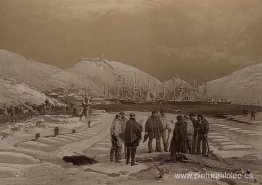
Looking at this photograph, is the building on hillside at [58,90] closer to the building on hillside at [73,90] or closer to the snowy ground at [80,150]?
the building on hillside at [73,90]

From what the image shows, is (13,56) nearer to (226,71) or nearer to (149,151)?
(149,151)

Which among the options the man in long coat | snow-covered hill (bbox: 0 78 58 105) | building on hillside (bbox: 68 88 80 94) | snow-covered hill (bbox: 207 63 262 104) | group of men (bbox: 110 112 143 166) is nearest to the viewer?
group of men (bbox: 110 112 143 166)

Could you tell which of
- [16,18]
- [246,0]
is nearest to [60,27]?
[16,18]

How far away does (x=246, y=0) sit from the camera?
7441 mm

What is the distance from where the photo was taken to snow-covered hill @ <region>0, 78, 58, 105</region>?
721 centimetres

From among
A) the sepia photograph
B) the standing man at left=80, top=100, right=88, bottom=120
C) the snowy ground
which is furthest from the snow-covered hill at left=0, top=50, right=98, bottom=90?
the snowy ground

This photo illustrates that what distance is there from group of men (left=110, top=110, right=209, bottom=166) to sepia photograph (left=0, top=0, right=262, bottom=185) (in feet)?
0.05

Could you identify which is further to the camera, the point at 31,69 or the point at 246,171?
the point at 31,69

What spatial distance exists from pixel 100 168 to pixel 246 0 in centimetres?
344

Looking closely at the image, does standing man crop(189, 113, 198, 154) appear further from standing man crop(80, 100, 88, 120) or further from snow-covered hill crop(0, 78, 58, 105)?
snow-covered hill crop(0, 78, 58, 105)

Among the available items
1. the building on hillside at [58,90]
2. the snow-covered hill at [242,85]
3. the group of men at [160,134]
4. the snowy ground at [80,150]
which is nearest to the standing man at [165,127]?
the group of men at [160,134]

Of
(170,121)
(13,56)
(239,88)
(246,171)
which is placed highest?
(13,56)

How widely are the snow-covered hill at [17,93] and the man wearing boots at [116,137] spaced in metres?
1.20

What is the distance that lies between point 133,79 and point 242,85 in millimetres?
1718
